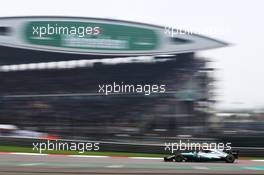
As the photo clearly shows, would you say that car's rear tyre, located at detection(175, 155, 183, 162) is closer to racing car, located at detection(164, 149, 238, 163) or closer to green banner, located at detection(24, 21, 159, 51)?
racing car, located at detection(164, 149, 238, 163)

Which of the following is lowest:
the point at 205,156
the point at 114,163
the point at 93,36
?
the point at 114,163

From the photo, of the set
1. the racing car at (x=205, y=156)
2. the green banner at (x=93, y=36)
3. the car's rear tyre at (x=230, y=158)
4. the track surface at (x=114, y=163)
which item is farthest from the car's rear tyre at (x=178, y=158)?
the green banner at (x=93, y=36)

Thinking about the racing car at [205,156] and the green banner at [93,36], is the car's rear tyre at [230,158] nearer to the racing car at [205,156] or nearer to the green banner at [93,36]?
the racing car at [205,156]

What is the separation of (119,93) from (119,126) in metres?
0.72

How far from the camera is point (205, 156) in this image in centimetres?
1124

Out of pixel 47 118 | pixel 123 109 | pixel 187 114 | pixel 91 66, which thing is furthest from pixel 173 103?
pixel 47 118

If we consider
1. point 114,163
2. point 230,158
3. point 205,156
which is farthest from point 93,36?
point 230,158

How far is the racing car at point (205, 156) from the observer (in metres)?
11.2

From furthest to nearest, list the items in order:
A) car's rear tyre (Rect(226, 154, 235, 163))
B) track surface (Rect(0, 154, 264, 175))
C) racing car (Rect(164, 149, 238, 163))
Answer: car's rear tyre (Rect(226, 154, 235, 163)), racing car (Rect(164, 149, 238, 163)), track surface (Rect(0, 154, 264, 175))

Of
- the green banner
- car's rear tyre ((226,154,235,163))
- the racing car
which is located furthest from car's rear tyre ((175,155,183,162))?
the green banner

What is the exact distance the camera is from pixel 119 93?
11.4 meters

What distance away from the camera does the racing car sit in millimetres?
11211

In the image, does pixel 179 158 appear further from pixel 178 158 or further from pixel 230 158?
pixel 230 158

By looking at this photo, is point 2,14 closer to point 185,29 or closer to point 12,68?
point 12,68
